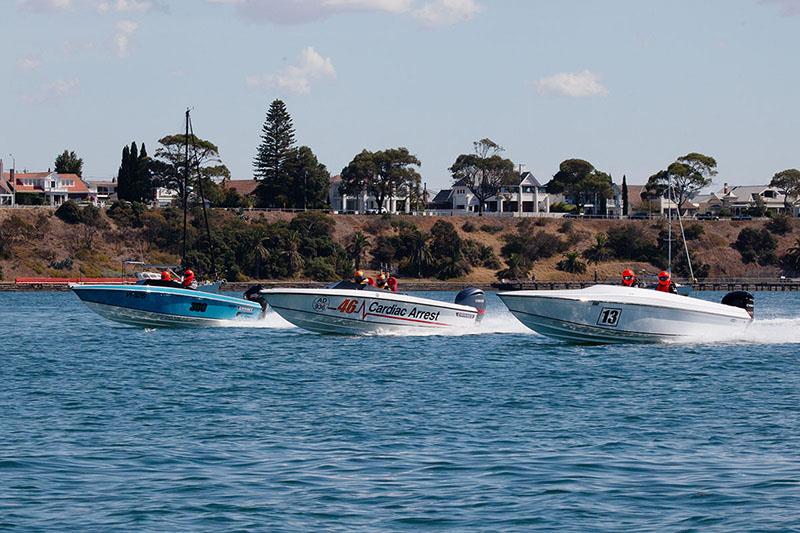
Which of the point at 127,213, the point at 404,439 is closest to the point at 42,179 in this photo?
the point at 127,213

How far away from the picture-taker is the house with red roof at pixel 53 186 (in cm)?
15375

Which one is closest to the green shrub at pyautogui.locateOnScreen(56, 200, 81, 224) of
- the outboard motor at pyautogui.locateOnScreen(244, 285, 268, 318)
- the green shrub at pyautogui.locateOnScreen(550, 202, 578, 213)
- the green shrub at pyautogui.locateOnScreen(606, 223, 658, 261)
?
the green shrub at pyautogui.locateOnScreen(606, 223, 658, 261)

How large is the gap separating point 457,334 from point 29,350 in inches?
529

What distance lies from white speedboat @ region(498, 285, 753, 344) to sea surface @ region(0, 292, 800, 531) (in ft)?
1.71

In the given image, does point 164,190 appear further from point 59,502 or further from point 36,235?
point 59,502

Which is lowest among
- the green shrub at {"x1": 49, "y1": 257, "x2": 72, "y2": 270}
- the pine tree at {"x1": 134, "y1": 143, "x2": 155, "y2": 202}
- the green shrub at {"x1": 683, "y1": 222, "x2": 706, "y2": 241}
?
the green shrub at {"x1": 49, "y1": 257, "x2": 72, "y2": 270}

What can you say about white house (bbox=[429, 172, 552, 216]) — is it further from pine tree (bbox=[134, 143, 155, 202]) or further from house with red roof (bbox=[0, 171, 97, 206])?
house with red roof (bbox=[0, 171, 97, 206])

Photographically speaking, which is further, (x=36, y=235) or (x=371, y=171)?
(x=371, y=171)

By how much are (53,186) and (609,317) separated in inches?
5139

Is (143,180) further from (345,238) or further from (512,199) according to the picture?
(512,199)

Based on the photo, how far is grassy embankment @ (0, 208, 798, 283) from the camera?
4641 inches

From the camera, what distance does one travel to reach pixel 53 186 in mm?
155500

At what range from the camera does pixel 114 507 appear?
16.0 m

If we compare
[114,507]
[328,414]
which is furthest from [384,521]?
[328,414]
